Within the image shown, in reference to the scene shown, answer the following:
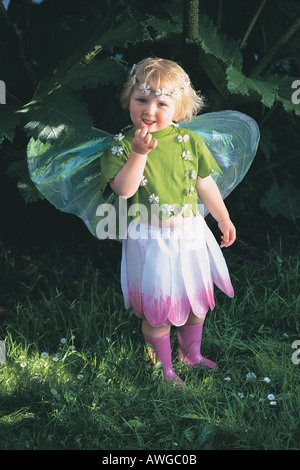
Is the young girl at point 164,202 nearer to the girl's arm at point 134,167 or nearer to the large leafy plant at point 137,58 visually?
the girl's arm at point 134,167

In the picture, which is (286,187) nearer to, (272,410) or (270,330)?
(270,330)

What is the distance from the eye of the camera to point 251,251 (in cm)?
282

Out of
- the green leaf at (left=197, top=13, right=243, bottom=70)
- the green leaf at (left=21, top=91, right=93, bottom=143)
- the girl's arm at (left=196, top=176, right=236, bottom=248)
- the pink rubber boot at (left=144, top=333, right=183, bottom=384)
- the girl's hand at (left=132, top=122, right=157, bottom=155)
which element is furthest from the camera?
the green leaf at (left=197, top=13, right=243, bottom=70)

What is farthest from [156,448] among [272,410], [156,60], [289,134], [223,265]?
[289,134]

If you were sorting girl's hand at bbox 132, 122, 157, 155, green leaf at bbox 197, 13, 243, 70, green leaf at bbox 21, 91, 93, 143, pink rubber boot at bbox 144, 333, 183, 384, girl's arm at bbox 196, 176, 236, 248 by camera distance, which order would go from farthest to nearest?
1. green leaf at bbox 197, 13, 243, 70
2. pink rubber boot at bbox 144, 333, 183, 384
3. girl's arm at bbox 196, 176, 236, 248
4. green leaf at bbox 21, 91, 93, 143
5. girl's hand at bbox 132, 122, 157, 155

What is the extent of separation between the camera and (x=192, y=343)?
7.07 ft

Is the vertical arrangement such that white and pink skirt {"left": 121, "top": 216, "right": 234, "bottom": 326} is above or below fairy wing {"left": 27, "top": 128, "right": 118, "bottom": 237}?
below

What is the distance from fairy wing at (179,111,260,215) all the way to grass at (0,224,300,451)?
0.61 m

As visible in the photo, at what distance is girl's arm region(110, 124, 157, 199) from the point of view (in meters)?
1.73

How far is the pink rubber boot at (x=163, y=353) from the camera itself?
2076 millimetres

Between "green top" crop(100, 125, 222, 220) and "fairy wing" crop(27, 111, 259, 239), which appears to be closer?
"green top" crop(100, 125, 222, 220)

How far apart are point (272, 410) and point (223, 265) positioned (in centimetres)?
48

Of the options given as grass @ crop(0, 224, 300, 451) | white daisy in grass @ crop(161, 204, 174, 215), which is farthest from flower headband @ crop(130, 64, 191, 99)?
grass @ crop(0, 224, 300, 451)

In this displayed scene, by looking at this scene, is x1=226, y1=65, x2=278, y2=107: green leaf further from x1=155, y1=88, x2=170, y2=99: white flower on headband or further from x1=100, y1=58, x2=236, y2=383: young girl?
x1=155, y1=88, x2=170, y2=99: white flower on headband
